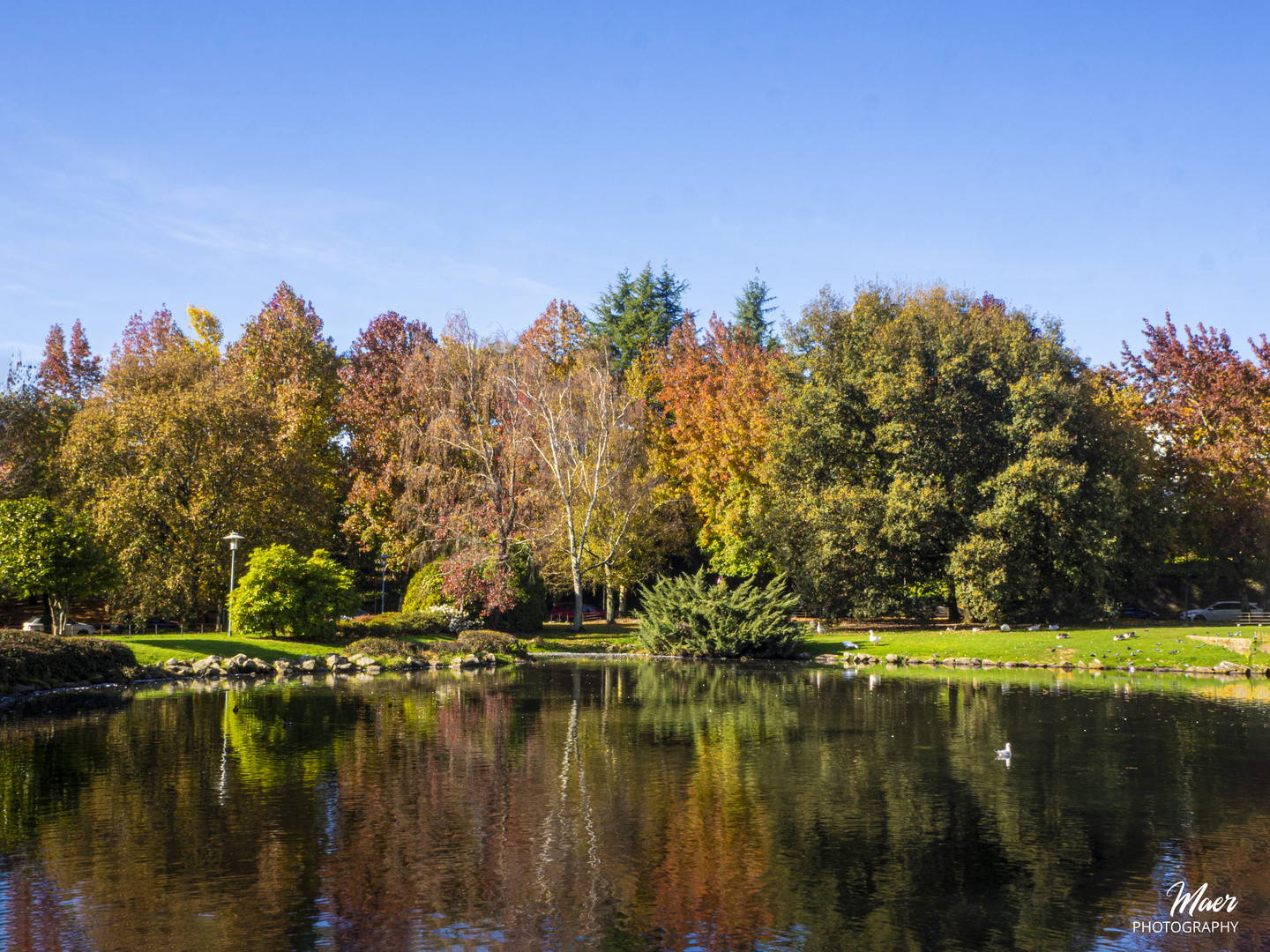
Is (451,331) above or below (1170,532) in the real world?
above

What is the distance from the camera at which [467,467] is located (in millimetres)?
47250

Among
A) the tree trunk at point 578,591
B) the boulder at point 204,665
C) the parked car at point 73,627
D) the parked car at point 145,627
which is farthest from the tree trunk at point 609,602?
the parked car at point 73,627

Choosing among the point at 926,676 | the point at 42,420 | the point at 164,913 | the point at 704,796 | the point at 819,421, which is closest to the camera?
the point at 164,913

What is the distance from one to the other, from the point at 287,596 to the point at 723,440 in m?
24.9

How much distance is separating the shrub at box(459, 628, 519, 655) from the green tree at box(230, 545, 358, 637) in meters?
4.82

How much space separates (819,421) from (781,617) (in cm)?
1171

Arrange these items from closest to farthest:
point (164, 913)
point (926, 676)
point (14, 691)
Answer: point (164, 913)
point (14, 691)
point (926, 676)

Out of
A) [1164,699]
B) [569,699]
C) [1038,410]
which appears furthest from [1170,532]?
[569,699]

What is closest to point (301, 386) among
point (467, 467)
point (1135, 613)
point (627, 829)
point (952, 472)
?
point (467, 467)

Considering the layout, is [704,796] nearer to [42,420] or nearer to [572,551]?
[572,551]

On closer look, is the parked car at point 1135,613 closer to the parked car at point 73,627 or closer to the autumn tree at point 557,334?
the autumn tree at point 557,334

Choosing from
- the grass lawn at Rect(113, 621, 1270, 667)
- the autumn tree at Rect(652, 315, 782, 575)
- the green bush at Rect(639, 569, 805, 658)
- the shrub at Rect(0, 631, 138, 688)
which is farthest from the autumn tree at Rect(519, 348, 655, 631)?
the shrub at Rect(0, 631, 138, 688)

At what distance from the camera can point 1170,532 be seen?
4481 centimetres

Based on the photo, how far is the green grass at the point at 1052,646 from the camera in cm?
3284
